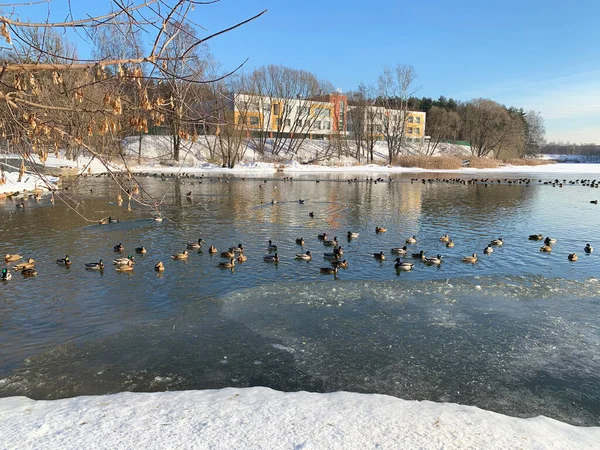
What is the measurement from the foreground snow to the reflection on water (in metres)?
1.02

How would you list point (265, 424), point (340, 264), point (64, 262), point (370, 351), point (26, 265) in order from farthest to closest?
point (340, 264), point (64, 262), point (26, 265), point (370, 351), point (265, 424)

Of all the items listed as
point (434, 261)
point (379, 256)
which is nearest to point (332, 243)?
point (379, 256)

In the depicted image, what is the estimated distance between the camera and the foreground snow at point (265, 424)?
4.83 meters

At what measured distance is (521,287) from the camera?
1227cm

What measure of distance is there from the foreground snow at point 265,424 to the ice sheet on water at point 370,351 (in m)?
1.00

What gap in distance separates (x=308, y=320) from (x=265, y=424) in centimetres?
468

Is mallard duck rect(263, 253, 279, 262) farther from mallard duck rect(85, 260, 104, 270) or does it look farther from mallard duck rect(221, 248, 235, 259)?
mallard duck rect(85, 260, 104, 270)

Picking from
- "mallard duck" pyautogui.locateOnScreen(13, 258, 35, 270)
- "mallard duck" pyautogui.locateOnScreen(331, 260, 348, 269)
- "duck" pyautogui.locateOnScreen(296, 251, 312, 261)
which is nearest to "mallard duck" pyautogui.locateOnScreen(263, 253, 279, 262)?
"duck" pyautogui.locateOnScreen(296, 251, 312, 261)

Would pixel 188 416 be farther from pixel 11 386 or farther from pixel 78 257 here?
pixel 78 257

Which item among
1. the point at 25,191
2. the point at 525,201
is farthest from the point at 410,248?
the point at 25,191

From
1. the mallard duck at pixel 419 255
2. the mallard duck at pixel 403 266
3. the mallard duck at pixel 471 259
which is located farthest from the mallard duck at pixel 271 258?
the mallard duck at pixel 471 259

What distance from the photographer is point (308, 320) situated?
9.88 metres

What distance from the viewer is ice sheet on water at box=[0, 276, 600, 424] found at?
7051 mm

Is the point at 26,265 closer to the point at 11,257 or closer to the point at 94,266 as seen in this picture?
the point at 11,257
